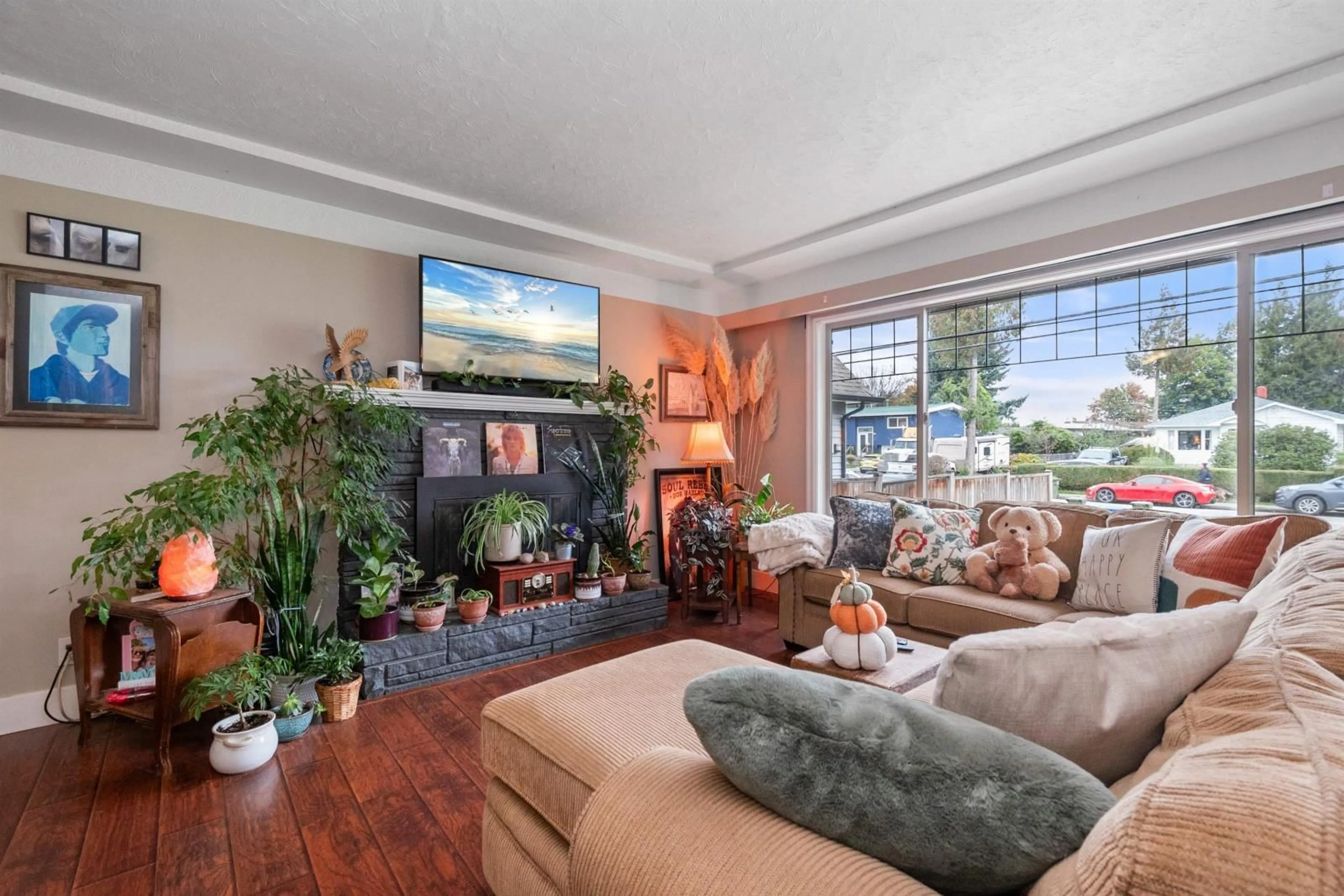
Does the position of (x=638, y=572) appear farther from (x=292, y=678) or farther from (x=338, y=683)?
(x=292, y=678)

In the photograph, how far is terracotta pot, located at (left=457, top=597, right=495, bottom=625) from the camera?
10.1 ft

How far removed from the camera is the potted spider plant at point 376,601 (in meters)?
2.78

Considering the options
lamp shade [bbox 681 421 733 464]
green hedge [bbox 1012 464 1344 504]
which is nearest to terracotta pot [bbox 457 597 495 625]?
lamp shade [bbox 681 421 733 464]

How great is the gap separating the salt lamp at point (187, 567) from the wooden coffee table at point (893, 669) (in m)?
2.26

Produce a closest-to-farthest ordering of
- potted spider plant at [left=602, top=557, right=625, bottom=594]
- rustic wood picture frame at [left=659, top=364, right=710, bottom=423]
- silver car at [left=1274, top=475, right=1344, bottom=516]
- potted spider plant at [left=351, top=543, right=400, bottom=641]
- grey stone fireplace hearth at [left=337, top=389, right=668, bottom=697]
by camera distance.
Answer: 1. silver car at [left=1274, top=475, right=1344, bottom=516]
2. potted spider plant at [left=351, top=543, right=400, bottom=641]
3. grey stone fireplace hearth at [left=337, top=389, right=668, bottom=697]
4. potted spider plant at [left=602, top=557, right=625, bottom=594]
5. rustic wood picture frame at [left=659, top=364, right=710, bottom=423]

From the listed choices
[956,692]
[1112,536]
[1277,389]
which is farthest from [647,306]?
[956,692]

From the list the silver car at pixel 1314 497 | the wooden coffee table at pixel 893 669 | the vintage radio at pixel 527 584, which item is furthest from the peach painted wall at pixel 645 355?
the silver car at pixel 1314 497

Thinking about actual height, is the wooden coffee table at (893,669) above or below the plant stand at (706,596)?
above

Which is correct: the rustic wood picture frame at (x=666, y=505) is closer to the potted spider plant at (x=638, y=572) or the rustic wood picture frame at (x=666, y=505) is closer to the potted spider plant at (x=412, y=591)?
the potted spider plant at (x=638, y=572)

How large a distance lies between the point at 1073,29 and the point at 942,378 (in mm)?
2290

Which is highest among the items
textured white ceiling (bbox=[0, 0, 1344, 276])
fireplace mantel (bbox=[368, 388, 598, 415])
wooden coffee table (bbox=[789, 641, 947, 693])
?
textured white ceiling (bbox=[0, 0, 1344, 276])

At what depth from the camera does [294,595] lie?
2.66 meters

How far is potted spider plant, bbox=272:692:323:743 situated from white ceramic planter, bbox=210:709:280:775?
17cm

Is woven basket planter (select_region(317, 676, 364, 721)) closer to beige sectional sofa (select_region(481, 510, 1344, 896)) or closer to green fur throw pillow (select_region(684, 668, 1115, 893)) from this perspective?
beige sectional sofa (select_region(481, 510, 1344, 896))
